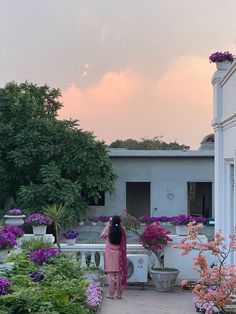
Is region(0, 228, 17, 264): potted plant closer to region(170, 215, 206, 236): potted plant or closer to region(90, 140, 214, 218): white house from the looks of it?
region(170, 215, 206, 236): potted plant

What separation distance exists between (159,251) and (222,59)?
418cm

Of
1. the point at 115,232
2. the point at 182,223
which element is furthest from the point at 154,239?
the point at 115,232

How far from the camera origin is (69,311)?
6438 millimetres

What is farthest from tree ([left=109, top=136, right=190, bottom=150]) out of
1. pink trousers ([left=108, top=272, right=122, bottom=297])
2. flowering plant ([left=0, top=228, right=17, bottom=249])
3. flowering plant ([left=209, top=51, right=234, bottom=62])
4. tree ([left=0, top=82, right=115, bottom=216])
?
flowering plant ([left=0, top=228, right=17, bottom=249])

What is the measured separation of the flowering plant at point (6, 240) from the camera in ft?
32.2

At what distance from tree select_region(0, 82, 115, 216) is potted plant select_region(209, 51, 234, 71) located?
30.0ft

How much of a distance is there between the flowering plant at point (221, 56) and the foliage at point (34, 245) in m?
5.05

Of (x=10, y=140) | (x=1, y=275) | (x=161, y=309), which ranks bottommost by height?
(x=161, y=309)

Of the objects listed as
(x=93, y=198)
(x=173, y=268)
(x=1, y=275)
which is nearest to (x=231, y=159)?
(x=173, y=268)

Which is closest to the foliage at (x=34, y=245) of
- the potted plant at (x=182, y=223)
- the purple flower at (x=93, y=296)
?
the purple flower at (x=93, y=296)

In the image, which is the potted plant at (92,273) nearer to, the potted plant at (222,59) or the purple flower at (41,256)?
the purple flower at (41,256)

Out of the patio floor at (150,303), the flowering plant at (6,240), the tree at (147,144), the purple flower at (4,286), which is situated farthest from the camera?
the tree at (147,144)

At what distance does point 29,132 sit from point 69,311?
13.4 m

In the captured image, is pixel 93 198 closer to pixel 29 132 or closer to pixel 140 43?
pixel 29 132
